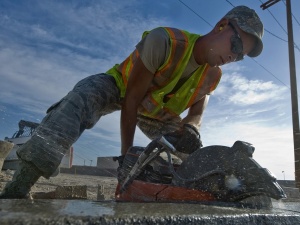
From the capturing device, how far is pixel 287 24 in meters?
12.8

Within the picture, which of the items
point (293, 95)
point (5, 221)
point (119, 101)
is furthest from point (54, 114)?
point (293, 95)

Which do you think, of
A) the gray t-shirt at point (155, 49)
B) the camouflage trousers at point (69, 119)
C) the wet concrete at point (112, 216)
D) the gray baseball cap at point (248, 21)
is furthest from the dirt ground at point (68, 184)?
the wet concrete at point (112, 216)

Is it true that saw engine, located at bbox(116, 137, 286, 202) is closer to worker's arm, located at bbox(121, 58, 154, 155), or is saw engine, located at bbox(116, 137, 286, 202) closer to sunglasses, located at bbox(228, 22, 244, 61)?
worker's arm, located at bbox(121, 58, 154, 155)

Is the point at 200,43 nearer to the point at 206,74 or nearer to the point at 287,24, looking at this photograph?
the point at 206,74

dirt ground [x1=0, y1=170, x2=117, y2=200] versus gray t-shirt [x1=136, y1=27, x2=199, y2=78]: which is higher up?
gray t-shirt [x1=136, y1=27, x2=199, y2=78]

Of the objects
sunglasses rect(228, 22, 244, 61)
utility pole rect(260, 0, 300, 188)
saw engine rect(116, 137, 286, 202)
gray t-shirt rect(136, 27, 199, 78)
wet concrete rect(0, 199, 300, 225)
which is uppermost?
utility pole rect(260, 0, 300, 188)

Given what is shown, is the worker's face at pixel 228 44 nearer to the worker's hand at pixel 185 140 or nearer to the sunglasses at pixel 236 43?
the sunglasses at pixel 236 43

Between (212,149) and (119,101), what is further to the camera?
(119,101)

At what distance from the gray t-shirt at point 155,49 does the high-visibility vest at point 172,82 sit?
0.19ft

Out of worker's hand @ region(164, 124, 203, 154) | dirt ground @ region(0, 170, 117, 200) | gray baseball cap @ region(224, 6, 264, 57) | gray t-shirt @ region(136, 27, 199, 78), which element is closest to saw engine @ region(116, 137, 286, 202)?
worker's hand @ region(164, 124, 203, 154)

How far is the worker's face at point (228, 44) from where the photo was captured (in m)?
2.87

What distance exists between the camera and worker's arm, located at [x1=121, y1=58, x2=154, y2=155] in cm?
282

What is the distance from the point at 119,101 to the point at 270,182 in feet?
Answer: 5.94

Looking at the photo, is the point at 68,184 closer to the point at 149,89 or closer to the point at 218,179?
the point at 149,89
